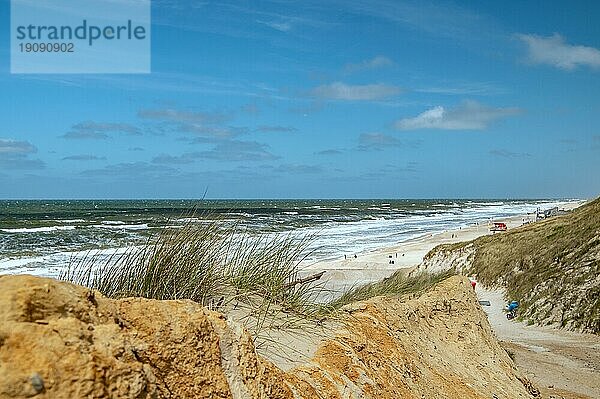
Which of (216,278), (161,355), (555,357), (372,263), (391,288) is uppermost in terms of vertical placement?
(216,278)

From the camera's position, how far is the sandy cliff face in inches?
96.8

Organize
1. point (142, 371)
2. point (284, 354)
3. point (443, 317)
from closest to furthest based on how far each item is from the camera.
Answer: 1. point (142, 371)
2. point (284, 354)
3. point (443, 317)

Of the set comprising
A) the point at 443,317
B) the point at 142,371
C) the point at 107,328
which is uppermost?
the point at 107,328

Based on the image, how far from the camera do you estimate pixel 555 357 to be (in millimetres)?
14484

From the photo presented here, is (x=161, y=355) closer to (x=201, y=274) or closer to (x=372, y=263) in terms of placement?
(x=201, y=274)

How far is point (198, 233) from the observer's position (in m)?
5.40

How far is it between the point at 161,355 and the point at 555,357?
44.3 feet

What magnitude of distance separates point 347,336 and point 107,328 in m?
3.17

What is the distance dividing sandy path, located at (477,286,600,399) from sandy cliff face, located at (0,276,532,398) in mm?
6308

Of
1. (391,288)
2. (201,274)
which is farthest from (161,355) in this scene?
(391,288)

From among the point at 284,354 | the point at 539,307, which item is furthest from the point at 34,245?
the point at 284,354

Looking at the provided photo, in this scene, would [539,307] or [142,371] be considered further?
[539,307]

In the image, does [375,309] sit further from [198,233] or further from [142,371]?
[142,371]

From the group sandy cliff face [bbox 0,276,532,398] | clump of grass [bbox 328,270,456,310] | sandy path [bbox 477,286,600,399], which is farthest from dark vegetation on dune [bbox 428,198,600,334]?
sandy cliff face [bbox 0,276,532,398]
